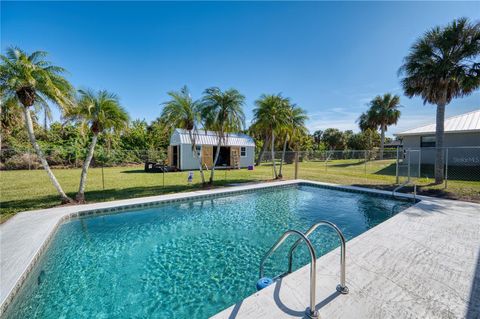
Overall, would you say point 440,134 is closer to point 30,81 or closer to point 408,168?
point 408,168

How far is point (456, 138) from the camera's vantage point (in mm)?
16594

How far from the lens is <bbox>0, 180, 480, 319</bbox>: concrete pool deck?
2523 mm

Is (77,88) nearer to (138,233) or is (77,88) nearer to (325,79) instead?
(138,233)

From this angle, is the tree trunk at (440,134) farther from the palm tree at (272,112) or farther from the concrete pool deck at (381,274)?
the palm tree at (272,112)

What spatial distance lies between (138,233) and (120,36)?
1147 cm

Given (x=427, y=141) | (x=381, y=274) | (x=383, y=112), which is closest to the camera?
(x=381, y=274)

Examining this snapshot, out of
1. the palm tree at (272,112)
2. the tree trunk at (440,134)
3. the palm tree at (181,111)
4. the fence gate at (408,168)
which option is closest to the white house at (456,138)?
the fence gate at (408,168)

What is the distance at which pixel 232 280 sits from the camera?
3.73 meters

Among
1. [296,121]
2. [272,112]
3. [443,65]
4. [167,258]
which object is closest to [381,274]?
[167,258]

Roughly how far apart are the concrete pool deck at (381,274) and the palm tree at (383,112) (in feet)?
98.4

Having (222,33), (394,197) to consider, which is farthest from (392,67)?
(222,33)

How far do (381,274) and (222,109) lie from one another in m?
9.40

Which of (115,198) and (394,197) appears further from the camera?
(394,197)

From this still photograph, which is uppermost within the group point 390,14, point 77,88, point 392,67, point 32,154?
point 390,14
